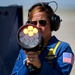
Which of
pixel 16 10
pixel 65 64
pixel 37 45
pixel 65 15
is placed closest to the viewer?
pixel 37 45

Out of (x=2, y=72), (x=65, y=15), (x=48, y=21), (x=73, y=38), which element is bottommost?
(x=2, y=72)

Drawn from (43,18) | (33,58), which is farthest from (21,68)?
(43,18)

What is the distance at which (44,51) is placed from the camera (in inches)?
77.5

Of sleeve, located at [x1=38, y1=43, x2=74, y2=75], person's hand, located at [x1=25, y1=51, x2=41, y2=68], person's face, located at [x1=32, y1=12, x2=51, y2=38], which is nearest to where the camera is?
person's hand, located at [x1=25, y1=51, x2=41, y2=68]

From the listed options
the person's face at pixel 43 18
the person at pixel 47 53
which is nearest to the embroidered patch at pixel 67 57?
the person at pixel 47 53

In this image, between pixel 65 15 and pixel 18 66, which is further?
pixel 65 15

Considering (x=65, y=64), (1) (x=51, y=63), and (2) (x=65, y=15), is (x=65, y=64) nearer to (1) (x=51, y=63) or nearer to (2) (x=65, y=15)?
(1) (x=51, y=63)

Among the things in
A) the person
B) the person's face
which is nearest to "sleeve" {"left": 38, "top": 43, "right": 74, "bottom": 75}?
the person

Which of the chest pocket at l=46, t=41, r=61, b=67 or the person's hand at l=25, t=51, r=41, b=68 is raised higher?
the person's hand at l=25, t=51, r=41, b=68

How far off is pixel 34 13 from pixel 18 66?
0.30 m

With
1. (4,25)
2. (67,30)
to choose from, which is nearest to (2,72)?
(4,25)

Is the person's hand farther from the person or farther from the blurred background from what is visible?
the blurred background

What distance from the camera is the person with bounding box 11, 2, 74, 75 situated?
1.82m

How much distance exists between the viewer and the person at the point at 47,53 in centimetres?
182
